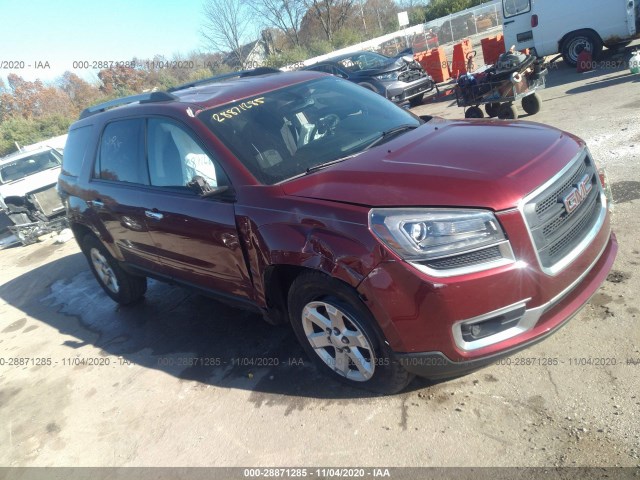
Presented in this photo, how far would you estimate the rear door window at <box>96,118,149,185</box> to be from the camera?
4.14m

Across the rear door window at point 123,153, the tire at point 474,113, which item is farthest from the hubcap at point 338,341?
the tire at point 474,113

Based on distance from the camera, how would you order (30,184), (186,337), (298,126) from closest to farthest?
(298,126) < (186,337) < (30,184)

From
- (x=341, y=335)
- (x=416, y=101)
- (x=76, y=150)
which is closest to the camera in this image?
(x=341, y=335)

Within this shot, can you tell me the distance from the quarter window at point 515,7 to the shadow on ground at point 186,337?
11.7m

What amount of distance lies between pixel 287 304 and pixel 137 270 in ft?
7.33

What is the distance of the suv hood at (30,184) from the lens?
1092cm

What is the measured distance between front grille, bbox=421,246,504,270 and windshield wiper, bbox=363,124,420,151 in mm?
1156

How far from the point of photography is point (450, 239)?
2.43 m

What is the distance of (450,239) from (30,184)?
1135 cm

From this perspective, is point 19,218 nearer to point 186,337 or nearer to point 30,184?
point 30,184

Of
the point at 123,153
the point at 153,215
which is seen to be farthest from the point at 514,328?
the point at 123,153

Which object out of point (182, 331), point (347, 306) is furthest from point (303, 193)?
point (182, 331)

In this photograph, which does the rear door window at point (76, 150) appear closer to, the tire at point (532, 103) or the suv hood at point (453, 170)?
the suv hood at point (453, 170)

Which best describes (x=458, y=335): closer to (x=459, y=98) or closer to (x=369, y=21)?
(x=459, y=98)
